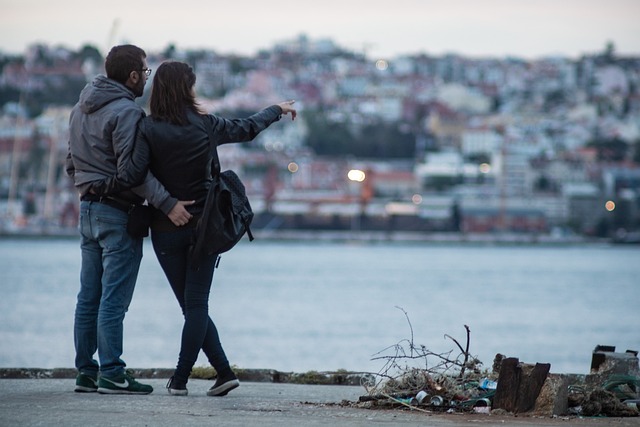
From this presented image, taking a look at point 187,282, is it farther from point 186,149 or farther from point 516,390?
point 516,390

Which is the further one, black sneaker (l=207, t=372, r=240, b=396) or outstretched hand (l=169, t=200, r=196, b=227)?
black sneaker (l=207, t=372, r=240, b=396)

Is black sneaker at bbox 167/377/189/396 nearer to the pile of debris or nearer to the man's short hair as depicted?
the pile of debris

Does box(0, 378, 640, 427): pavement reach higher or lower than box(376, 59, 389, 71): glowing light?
lower

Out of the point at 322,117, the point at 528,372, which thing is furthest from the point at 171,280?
the point at 322,117

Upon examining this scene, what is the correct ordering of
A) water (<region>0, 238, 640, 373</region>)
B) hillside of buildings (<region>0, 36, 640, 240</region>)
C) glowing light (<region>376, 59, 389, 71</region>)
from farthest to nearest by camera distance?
1. glowing light (<region>376, 59, 389, 71</region>)
2. hillside of buildings (<region>0, 36, 640, 240</region>)
3. water (<region>0, 238, 640, 373</region>)

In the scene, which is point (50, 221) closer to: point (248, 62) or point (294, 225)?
point (294, 225)

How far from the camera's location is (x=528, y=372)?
3.83 m

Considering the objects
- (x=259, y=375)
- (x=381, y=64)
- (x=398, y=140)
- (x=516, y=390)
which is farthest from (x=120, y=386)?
(x=381, y=64)

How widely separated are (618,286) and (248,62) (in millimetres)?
87176

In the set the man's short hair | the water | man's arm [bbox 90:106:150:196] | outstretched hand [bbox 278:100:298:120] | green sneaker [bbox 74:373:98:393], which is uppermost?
the man's short hair

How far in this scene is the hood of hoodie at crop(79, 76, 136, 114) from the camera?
13.7 ft

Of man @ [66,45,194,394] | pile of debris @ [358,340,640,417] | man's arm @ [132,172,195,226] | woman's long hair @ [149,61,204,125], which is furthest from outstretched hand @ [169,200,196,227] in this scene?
pile of debris @ [358,340,640,417]

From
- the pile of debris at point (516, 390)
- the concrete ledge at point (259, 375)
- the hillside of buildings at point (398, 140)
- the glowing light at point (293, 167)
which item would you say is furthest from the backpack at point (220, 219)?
the glowing light at point (293, 167)

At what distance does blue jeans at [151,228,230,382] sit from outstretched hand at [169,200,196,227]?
41mm
